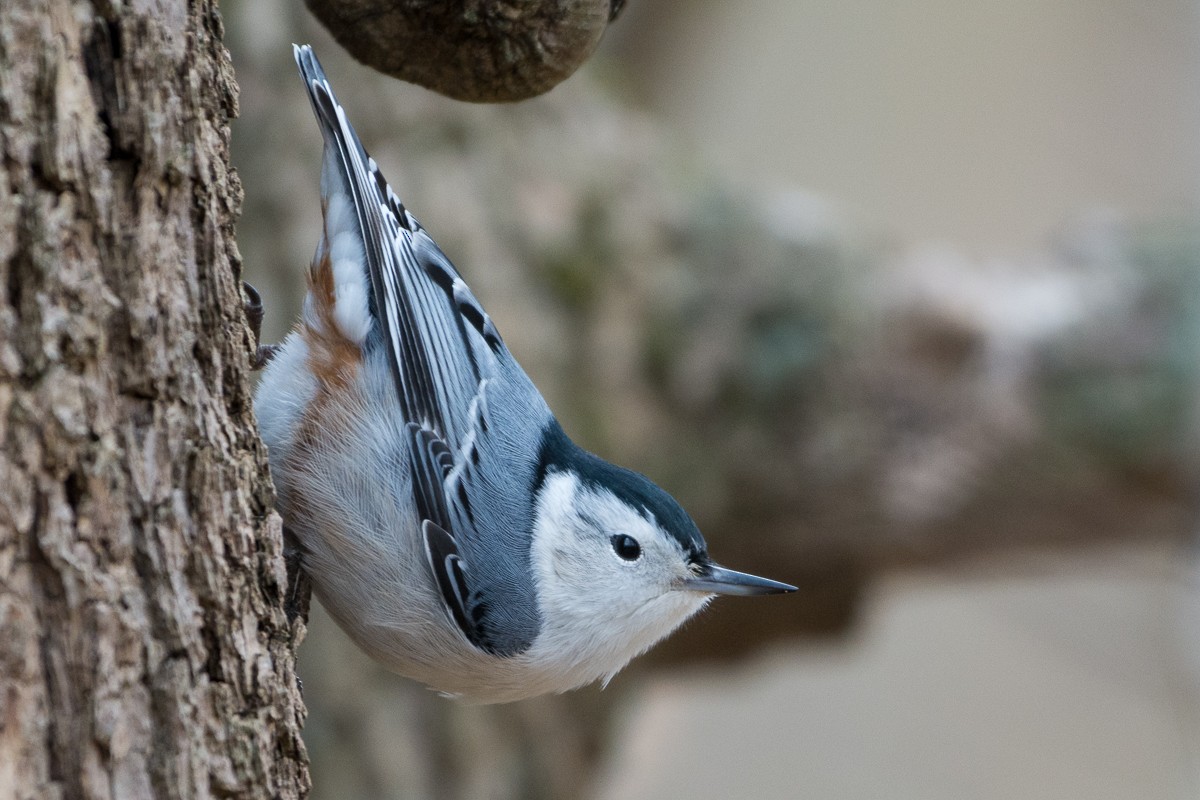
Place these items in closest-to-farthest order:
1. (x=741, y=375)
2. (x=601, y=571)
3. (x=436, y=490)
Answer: (x=436, y=490), (x=601, y=571), (x=741, y=375)

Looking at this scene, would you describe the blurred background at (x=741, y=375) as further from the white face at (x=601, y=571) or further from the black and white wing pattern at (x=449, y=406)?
the white face at (x=601, y=571)

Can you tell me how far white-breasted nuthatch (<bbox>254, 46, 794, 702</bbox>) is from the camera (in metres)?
1.59

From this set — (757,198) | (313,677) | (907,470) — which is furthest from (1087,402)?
(313,677)

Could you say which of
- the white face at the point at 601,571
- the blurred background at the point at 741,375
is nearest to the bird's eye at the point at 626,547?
the white face at the point at 601,571

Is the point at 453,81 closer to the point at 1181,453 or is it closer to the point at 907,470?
the point at 907,470

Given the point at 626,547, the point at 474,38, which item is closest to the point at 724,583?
the point at 626,547

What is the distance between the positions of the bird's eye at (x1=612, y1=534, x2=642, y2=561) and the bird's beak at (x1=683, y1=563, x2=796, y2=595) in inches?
3.8

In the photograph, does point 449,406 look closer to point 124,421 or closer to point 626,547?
point 626,547

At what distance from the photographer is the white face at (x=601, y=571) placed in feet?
5.61

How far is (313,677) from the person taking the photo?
3.43 metres

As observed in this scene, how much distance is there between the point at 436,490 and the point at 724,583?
0.50 m

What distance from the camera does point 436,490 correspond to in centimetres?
159

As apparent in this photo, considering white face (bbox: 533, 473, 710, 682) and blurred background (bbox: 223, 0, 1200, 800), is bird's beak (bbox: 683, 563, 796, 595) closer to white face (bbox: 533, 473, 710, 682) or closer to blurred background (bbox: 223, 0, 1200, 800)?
white face (bbox: 533, 473, 710, 682)

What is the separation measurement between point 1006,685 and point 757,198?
3.67 m
